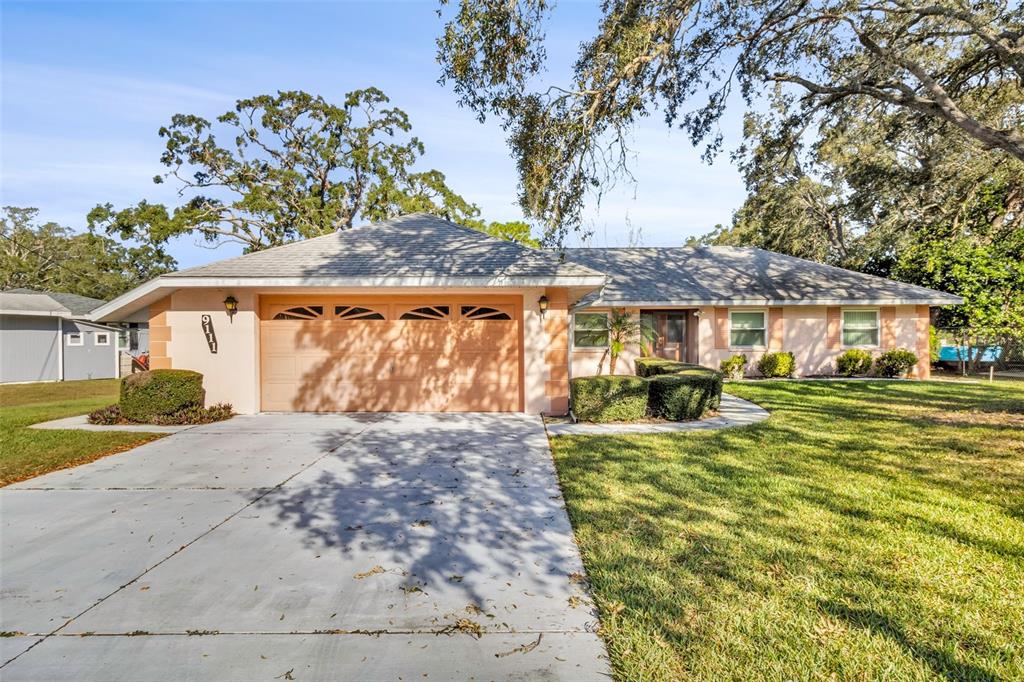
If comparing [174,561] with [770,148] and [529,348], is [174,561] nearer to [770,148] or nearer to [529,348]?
[529,348]

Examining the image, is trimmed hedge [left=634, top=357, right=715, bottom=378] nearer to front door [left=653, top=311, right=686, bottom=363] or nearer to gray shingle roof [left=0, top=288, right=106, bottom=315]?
front door [left=653, top=311, right=686, bottom=363]

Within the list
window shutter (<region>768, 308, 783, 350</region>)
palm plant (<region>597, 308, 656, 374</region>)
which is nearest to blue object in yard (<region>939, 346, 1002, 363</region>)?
window shutter (<region>768, 308, 783, 350</region>)

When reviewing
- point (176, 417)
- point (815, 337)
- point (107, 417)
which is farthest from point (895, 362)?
point (107, 417)

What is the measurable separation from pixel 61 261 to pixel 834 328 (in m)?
51.2

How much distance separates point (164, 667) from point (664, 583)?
9.37ft

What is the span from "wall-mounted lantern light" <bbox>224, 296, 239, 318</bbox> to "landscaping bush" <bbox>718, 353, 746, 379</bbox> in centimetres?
1414

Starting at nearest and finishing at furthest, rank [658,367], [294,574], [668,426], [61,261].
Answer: [294,574] → [668,426] → [658,367] → [61,261]

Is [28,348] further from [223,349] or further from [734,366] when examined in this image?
[734,366]

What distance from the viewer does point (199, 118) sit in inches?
874

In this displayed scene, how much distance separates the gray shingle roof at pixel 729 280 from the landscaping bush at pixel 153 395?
36.5 feet

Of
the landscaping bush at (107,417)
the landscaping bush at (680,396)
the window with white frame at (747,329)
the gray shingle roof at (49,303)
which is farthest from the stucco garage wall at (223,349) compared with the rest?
the gray shingle roof at (49,303)

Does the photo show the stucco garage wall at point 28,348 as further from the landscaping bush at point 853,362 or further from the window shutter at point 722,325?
the landscaping bush at point 853,362

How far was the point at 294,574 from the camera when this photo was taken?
3.41m

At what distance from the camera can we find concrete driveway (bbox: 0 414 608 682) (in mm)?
2523
